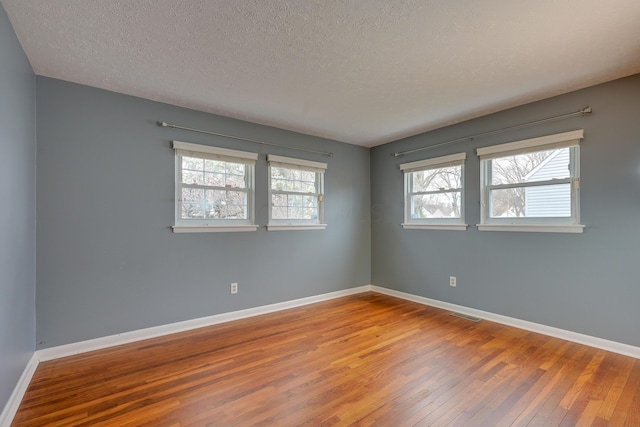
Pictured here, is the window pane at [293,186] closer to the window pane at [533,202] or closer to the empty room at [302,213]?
the empty room at [302,213]

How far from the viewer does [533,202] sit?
10.6 ft

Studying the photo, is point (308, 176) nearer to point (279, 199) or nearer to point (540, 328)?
point (279, 199)

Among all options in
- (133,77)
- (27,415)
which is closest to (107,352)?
(27,415)

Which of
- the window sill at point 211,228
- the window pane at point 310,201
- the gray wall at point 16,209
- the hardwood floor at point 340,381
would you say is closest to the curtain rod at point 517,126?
the window pane at point 310,201

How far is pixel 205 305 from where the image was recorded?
3395 millimetres

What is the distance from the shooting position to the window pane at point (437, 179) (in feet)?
12.9

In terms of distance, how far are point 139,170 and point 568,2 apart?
11.5 feet

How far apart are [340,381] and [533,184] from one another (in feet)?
9.03

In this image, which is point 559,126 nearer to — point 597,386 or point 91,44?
point 597,386

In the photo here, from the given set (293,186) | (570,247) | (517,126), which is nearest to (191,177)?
(293,186)

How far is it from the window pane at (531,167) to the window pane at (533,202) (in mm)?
107

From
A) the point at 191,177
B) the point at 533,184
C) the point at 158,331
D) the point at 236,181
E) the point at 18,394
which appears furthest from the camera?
the point at 236,181

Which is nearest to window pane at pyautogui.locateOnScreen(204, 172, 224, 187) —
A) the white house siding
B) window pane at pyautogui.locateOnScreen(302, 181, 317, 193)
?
window pane at pyautogui.locateOnScreen(302, 181, 317, 193)

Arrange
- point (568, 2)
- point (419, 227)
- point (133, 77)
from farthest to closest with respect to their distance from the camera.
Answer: point (419, 227)
point (133, 77)
point (568, 2)
